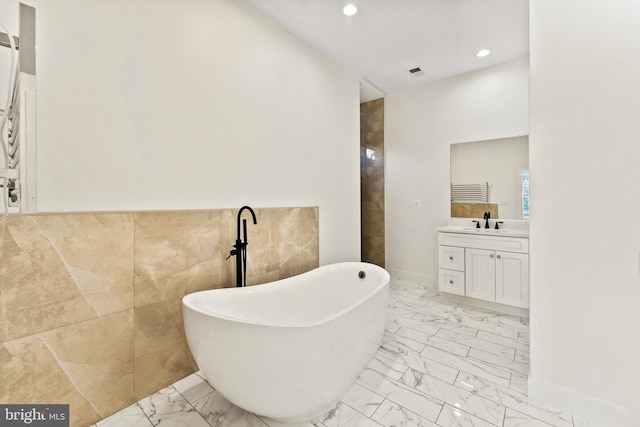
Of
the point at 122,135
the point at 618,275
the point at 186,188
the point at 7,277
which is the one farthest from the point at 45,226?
the point at 618,275

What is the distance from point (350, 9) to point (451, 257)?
8.53ft

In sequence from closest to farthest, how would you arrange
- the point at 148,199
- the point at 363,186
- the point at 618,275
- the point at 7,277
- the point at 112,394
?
the point at 7,277, the point at 618,275, the point at 112,394, the point at 148,199, the point at 363,186

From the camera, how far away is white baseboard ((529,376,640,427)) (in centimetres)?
130

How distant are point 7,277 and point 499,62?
430 centimetres

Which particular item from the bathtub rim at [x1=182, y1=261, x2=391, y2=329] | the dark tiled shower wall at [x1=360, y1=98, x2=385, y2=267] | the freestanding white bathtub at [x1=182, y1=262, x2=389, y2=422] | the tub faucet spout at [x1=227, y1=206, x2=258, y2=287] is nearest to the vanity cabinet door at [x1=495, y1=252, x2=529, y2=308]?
the bathtub rim at [x1=182, y1=261, x2=391, y2=329]

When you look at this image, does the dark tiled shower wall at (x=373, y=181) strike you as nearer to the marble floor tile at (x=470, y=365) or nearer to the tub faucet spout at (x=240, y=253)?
the marble floor tile at (x=470, y=365)

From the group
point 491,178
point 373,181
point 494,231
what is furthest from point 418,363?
point 373,181

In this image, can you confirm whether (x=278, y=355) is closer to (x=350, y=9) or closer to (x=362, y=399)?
(x=362, y=399)

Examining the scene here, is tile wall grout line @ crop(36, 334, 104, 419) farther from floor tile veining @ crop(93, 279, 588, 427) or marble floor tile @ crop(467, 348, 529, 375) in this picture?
marble floor tile @ crop(467, 348, 529, 375)

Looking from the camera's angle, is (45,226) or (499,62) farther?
(499,62)

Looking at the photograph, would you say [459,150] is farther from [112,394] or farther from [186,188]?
[112,394]

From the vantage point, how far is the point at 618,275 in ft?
4.34

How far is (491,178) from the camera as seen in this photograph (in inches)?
123

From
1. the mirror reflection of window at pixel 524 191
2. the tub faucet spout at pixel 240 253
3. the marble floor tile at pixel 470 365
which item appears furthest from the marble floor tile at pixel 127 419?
the mirror reflection of window at pixel 524 191
